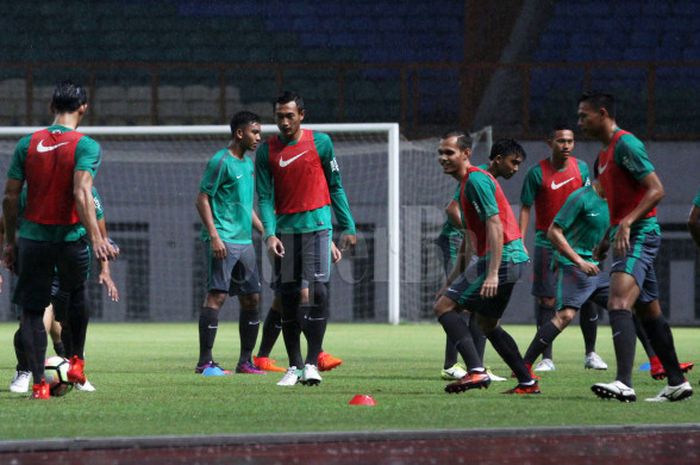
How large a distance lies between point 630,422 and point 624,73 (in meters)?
19.4

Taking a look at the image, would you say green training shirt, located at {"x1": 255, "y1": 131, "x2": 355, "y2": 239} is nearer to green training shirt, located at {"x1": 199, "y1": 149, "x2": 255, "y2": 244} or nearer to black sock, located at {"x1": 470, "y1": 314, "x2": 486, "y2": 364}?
green training shirt, located at {"x1": 199, "y1": 149, "x2": 255, "y2": 244}

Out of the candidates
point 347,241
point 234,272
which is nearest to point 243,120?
point 234,272

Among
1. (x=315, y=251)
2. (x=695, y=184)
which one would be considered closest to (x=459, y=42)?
(x=695, y=184)

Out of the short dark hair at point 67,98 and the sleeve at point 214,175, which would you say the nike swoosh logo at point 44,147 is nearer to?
the short dark hair at point 67,98

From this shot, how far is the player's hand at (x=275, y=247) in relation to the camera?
936 cm

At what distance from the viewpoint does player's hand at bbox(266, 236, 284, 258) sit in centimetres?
936

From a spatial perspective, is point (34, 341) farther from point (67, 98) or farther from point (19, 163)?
point (67, 98)

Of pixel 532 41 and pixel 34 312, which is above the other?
pixel 532 41

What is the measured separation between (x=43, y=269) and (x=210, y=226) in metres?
2.47

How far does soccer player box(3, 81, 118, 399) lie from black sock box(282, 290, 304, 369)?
1.84 meters

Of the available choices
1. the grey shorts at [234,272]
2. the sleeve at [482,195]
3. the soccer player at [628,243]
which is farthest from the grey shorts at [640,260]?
the grey shorts at [234,272]

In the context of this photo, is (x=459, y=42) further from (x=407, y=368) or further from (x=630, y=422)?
(x=630, y=422)

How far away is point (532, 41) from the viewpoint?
1040 inches

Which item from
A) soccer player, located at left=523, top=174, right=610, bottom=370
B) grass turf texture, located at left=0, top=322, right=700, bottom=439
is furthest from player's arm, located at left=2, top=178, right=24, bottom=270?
soccer player, located at left=523, top=174, right=610, bottom=370
